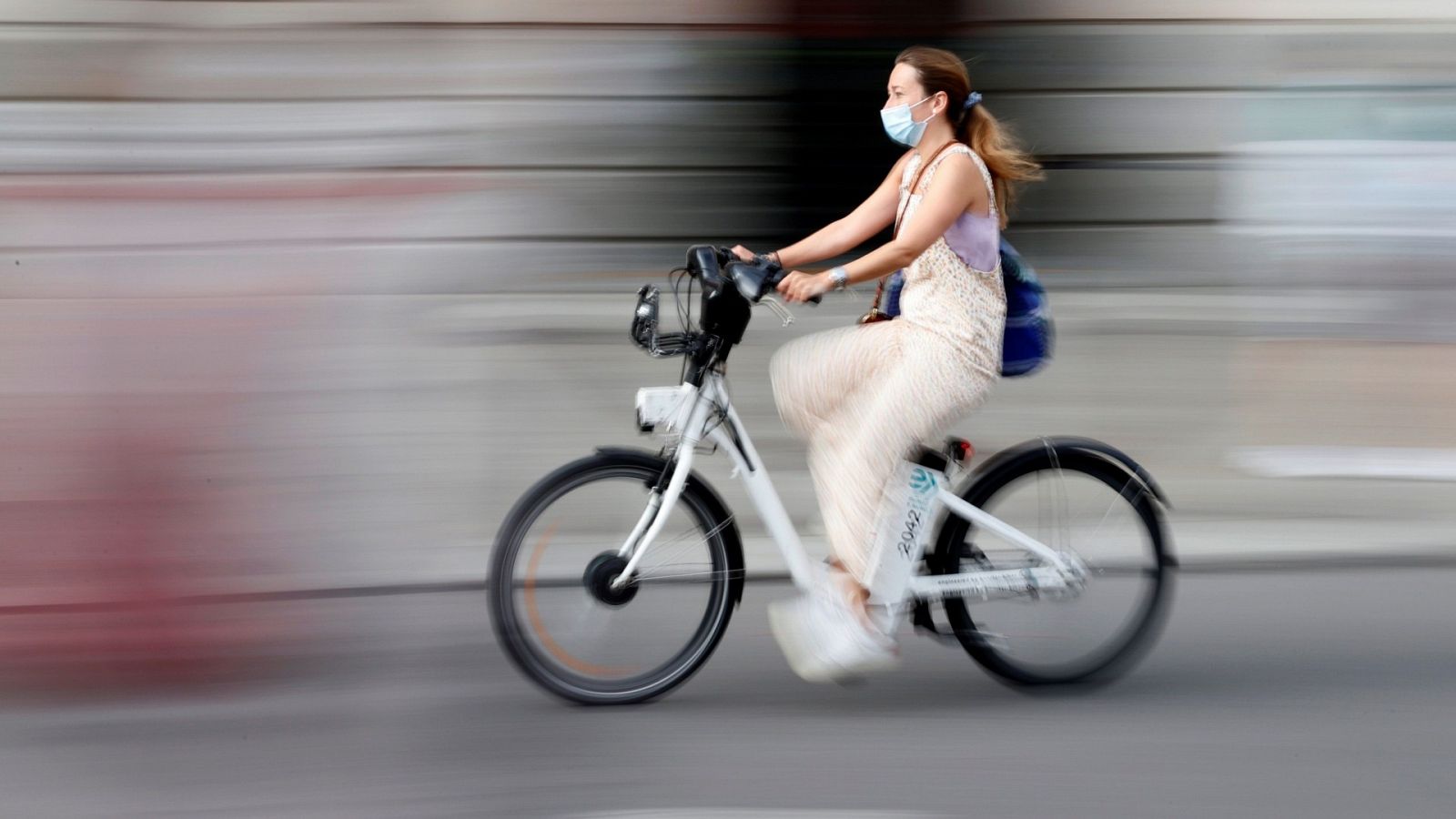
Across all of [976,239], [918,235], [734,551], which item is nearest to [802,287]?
[918,235]

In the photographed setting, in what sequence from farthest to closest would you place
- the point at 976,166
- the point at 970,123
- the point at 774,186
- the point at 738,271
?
the point at 774,186, the point at 970,123, the point at 976,166, the point at 738,271

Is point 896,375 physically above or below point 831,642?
above

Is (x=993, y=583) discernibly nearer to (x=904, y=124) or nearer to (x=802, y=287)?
(x=802, y=287)

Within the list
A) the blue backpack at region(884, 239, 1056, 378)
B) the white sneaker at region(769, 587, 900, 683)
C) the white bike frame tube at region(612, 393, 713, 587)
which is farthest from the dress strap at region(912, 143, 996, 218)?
the white sneaker at region(769, 587, 900, 683)

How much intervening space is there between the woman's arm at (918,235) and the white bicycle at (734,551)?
0.10 metres

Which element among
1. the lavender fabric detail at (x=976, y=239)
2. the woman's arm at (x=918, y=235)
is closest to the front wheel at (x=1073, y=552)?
the lavender fabric detail at (x=976, y=239)

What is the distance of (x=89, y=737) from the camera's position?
391 centimetres

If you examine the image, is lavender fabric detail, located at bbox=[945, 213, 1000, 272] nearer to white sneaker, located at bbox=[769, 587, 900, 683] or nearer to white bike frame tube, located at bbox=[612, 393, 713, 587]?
white bike frame tube, located at bbox=[612, 393, 713, 587]

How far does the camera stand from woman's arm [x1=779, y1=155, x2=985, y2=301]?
379 centimetres

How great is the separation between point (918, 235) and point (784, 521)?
82cm

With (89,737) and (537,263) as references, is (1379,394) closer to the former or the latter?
(537,263)

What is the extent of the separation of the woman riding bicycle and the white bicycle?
0.09 meters

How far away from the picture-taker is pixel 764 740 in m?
3.92

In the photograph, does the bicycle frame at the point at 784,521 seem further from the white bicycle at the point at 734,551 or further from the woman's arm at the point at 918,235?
the woman's arm at the point at 918,235
